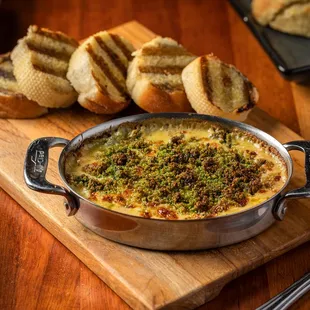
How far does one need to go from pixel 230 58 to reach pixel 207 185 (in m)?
1.85

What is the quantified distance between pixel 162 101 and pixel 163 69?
251mm

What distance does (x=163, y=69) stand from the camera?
13.7 ft

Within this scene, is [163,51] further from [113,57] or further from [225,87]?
[225,87]

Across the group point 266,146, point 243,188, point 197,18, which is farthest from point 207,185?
point 197,18

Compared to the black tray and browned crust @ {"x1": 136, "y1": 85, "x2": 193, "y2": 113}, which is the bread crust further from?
the black tray

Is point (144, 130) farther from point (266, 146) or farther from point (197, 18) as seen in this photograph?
point (197, 18)

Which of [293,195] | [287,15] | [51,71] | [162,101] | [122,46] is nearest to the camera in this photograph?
[293,195]

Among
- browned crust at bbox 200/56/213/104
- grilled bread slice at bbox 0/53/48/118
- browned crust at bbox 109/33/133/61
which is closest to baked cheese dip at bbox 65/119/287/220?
Answer: browned crust at bbox 200/56/213/104

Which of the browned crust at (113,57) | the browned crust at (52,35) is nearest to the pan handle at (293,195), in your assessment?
the browned crust at (113,57)

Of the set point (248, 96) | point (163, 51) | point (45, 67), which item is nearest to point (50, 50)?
point (45, 67)

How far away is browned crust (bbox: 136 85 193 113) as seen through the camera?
13.1 ft

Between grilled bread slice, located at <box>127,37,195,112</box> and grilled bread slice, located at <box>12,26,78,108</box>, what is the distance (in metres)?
0.36

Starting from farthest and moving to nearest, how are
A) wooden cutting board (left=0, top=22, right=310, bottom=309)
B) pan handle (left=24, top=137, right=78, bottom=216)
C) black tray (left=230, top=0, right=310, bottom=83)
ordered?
black tray (left=230, top=0, right=310, bottom=83)
pan handle (left=24, top=137, right=78, bottom=216)
wooden cutting board (left=0, top=22, right=310, bottom=309)

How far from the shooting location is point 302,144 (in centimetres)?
347
